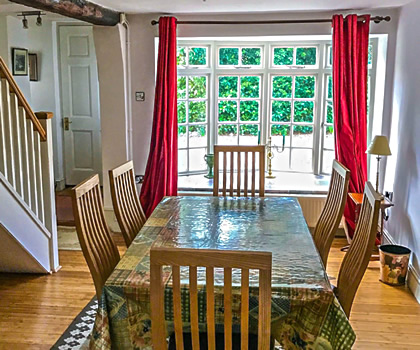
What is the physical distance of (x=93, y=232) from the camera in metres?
2.51

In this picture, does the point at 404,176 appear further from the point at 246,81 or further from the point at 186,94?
the point at 186,94

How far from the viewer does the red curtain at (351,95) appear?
14.4 feet

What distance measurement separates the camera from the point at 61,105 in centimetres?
627

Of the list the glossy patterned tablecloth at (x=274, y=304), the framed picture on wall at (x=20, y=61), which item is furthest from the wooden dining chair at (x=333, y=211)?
the framed picture on wall at (x=20, y=61)

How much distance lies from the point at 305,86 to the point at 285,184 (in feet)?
3.62

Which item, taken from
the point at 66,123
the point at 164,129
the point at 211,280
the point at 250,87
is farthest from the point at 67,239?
the point at 211,280

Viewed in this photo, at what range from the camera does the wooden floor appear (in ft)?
9.71

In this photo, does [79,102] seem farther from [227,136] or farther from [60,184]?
[227,136]

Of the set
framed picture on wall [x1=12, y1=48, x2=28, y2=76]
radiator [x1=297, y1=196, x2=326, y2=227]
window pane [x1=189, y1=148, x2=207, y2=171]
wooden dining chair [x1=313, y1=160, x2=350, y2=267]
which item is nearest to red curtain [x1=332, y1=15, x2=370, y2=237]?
radiator [x1=297, y1=196, x2=326, y2=227]

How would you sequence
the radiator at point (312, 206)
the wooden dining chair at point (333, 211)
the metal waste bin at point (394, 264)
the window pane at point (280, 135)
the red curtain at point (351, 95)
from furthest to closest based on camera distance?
the window pane at point (280, 135) → the radiator at point (312, 206) → the red curtain at point (351, 95) → the metal waste bin at point (394, 264) → the wooden dining chair at point (333, 211)

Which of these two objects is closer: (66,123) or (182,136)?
(182,136)

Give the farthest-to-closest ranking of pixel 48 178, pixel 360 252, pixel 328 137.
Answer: pixel 328 137
pixel 48 178
pixel 360 252

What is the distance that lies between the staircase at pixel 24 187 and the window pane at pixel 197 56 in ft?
6.40

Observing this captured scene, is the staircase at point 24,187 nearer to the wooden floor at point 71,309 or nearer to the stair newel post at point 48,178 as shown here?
the stair newel post at point 48,178
